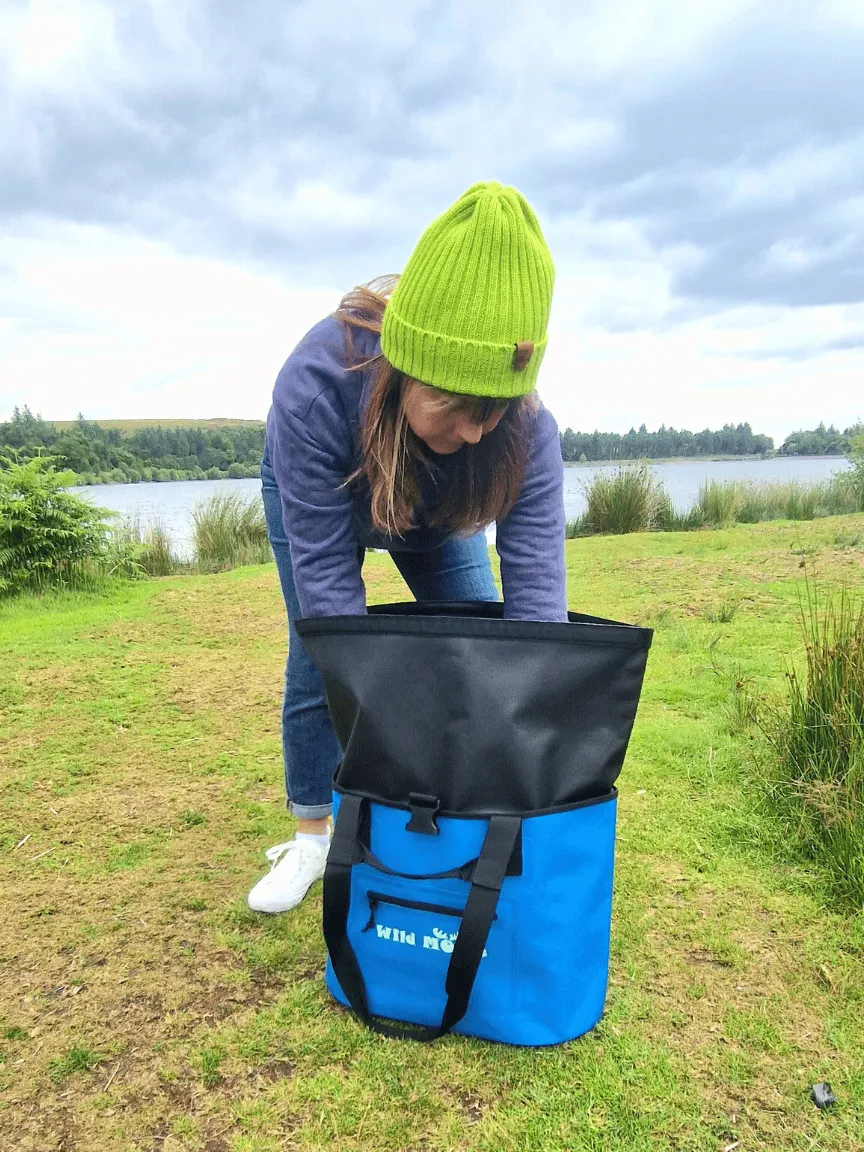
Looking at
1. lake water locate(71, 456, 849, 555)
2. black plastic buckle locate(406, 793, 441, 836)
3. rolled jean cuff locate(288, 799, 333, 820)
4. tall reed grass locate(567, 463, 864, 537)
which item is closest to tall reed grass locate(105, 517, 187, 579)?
lake water locate(71, 456, 849, 555)

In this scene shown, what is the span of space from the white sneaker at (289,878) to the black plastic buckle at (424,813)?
65cm

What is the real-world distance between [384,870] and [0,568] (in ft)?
17.4

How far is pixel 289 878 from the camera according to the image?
6.55 ft

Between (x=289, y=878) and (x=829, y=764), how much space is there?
145 centimetres

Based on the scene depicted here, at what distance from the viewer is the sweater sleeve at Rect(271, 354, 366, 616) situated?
5.17 ft

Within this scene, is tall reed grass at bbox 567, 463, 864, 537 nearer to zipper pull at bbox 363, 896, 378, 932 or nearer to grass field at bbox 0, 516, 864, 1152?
grass field at bbox 0, 516, 864, 1152

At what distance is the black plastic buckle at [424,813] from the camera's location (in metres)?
1.39

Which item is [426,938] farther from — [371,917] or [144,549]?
[144,549]

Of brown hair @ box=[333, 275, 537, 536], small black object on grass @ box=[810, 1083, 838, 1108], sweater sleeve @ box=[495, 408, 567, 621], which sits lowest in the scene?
small black object on grass @ box=[810, 1083, 838, 1108]

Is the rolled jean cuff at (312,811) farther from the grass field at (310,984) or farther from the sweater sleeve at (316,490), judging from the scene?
the sweater sleeve at (316,490)

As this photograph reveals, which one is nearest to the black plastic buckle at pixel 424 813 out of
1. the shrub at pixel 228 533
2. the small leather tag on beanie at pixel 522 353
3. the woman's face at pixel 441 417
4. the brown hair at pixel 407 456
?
the brown hair at pixel 407 456

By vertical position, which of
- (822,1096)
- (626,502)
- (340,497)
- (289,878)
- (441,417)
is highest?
(441,417)

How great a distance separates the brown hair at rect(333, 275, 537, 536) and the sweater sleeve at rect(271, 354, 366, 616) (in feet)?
0.20

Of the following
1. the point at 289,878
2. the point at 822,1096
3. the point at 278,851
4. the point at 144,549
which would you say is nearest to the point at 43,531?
the point at 144,549
